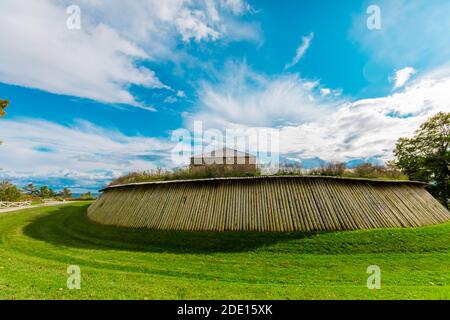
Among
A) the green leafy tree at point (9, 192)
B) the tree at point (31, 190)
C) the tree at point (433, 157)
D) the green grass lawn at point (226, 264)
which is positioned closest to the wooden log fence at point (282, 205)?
the green grass lawn at point (226, 264)

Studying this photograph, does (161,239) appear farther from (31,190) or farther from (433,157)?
(31,190)

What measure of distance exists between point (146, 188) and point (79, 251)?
19.3 feet

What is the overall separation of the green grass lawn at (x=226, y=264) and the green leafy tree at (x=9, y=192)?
32.2 metres

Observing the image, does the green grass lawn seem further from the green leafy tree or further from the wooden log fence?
the green leafy tree

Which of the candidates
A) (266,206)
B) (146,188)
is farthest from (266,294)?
(146,188)

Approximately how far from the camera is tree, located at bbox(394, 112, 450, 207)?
21.4 meters

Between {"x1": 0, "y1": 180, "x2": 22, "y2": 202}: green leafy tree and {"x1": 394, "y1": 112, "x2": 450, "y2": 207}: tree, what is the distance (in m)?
57.0

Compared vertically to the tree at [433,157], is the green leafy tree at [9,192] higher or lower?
lower

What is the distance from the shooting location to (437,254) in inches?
376

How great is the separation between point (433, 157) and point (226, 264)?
24.7 m

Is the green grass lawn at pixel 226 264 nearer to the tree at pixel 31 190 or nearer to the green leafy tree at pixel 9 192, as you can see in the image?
the green leafy tree at pixel 9 192

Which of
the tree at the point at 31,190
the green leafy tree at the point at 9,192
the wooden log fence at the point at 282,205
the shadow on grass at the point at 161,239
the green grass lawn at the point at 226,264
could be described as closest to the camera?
the green grass lawn at the point at 226,264

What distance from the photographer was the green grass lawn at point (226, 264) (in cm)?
583
